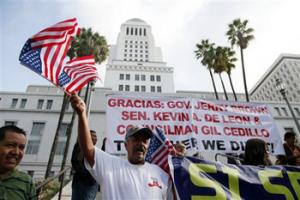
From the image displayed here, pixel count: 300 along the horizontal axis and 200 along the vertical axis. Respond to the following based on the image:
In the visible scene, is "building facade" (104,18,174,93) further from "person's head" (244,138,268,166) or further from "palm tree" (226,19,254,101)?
"person's head" (244,138,268,166)

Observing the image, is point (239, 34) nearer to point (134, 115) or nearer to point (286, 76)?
point (134, 115)

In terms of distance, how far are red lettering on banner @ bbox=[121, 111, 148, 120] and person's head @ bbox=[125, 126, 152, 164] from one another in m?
1.85

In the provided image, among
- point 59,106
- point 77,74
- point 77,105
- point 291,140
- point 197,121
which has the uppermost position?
point 59,106

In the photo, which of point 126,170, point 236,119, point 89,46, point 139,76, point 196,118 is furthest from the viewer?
point 139,76

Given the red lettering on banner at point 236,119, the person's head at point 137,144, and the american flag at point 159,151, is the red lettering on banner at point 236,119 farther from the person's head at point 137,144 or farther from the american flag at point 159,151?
the person's head at point 137,144

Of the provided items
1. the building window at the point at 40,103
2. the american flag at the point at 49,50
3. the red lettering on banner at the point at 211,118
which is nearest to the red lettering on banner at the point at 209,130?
the red lettering on banner at the point at 211,118

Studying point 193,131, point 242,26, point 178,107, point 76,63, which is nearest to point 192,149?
point 193,131

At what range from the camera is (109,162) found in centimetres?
205

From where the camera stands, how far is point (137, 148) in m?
2.13

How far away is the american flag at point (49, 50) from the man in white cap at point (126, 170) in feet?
3.22

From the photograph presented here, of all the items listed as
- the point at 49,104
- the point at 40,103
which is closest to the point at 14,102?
the point at 40,103

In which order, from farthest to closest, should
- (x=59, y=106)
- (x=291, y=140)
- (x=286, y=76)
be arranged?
(x=286, y=76) < (x=59, y=106) < (x=291, y=140)

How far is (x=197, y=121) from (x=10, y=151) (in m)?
3.31

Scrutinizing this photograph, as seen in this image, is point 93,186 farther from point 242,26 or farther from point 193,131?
point 242,26
